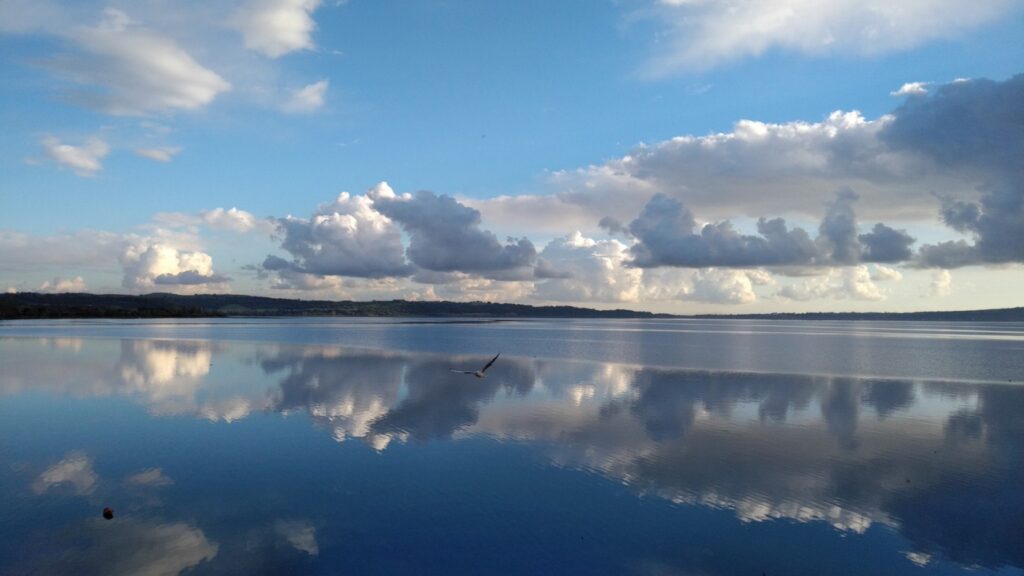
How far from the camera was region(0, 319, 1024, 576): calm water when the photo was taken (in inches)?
304

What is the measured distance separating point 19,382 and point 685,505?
23.2 meters

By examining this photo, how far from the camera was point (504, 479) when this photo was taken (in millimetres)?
10758

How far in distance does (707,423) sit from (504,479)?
7.16 m

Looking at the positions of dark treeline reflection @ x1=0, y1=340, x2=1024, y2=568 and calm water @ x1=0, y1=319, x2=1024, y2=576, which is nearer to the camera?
calm water @ x1=0, y1=319, x2=1024, y2=576

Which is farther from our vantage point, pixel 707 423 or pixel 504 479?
pixel 707 423

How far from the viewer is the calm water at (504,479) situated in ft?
25.3

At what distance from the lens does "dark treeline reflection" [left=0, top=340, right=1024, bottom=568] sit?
9.55m

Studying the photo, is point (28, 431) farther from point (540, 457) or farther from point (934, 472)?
point (934, 472)

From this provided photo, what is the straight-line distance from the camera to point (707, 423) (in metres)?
15.8

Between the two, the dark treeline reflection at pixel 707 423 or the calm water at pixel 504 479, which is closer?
the calm water at pixel 504 479

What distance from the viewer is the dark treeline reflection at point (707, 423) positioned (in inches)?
376

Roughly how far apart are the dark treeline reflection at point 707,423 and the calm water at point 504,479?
0.08m

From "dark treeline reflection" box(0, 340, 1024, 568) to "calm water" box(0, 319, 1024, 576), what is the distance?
0.08m

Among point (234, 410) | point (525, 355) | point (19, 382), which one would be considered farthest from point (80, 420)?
point (525, 355)
